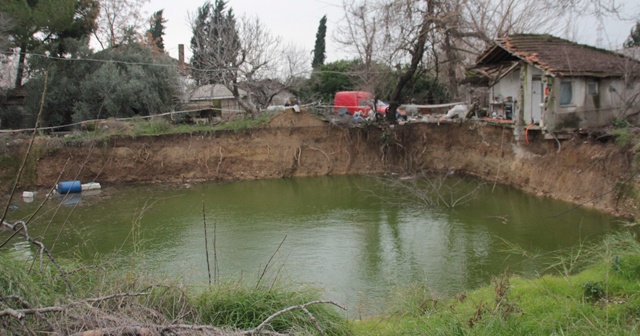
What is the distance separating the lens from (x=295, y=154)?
72.2ft

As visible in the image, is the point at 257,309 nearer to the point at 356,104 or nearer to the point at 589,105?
the point at 589,105

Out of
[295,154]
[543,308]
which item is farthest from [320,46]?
[543,308]

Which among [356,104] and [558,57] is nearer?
[558,57]

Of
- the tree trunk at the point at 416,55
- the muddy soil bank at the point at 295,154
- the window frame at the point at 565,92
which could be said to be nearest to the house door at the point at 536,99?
the muddy soil bank at the point at 295,154

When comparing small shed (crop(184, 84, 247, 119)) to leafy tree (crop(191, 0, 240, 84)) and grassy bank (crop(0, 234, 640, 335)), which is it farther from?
grassy bank (crop(0, 234, 640, 335))

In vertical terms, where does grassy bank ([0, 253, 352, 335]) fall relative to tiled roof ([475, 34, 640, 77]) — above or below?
below

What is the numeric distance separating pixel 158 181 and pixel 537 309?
17212mm

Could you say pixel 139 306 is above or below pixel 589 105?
below

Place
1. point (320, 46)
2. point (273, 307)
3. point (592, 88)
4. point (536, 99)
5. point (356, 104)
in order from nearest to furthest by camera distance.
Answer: point (273, 307) → point (592, 88) → point (536, 99) → point (356, 104) → point (320, 46)

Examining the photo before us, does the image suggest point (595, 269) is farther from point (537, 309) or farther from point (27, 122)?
point (27, 122)

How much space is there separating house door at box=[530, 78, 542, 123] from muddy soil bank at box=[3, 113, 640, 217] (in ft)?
2.28

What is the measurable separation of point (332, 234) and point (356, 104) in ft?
45.8

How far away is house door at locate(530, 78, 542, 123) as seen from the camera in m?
16.3

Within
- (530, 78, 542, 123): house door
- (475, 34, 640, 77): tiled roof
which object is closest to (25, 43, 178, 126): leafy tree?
(475, 34, 640, 77): tiled roof
